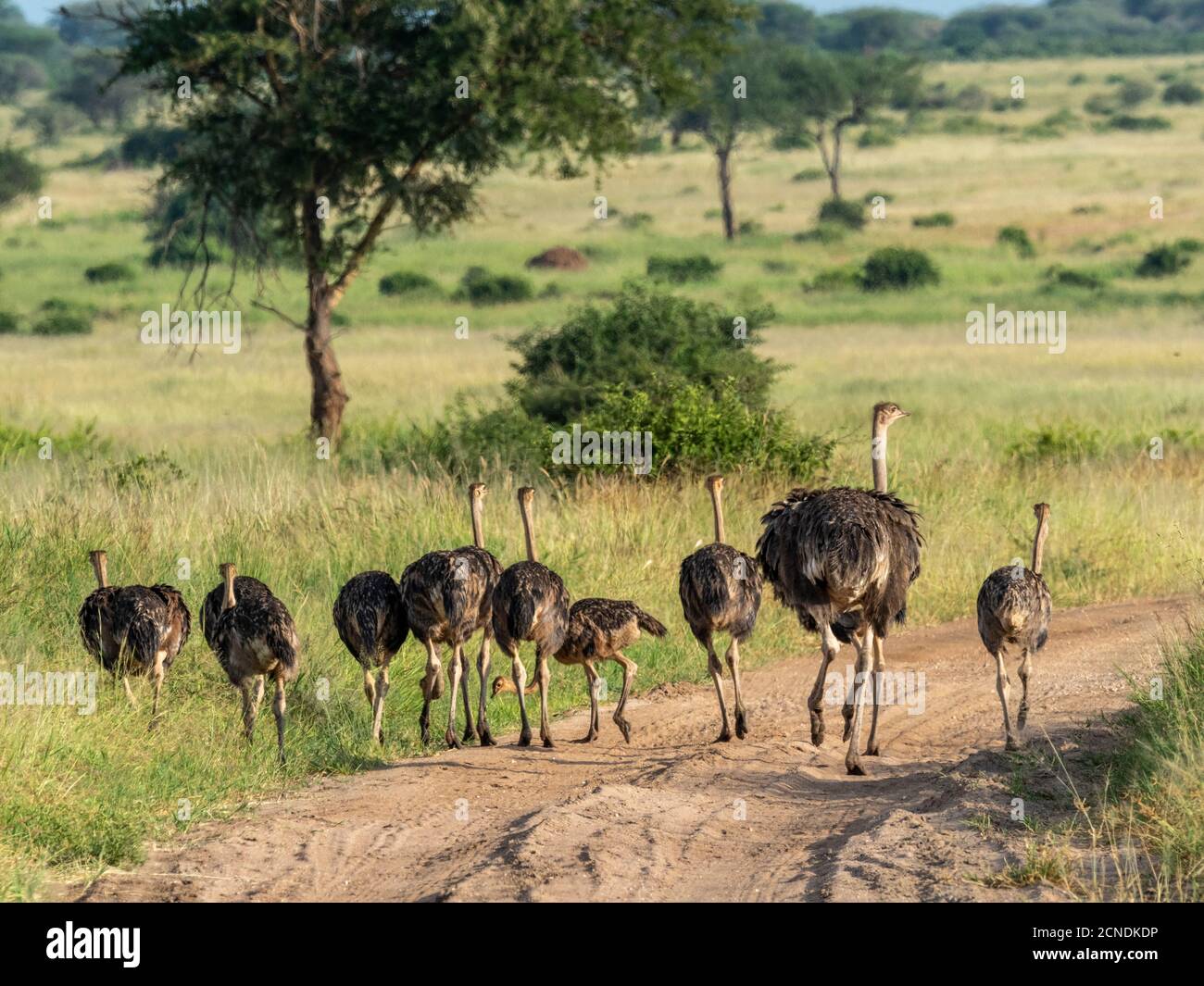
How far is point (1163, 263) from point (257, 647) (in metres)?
39.0

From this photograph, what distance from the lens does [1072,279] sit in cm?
4350

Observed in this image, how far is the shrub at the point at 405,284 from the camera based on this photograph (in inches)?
1809

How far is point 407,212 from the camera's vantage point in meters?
22.3

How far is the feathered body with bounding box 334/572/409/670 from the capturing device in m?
9.61

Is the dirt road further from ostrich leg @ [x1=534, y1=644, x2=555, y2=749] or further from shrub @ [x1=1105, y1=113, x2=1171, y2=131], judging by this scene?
shrub @ [x1=1105, y1=113, x2=1171, y2=131]

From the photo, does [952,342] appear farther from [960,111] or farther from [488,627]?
[960,111]

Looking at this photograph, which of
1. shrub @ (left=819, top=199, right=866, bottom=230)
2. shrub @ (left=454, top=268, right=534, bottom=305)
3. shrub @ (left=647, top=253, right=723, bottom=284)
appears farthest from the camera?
shrub @ (left=819, top=199, right=866, bottom=230)

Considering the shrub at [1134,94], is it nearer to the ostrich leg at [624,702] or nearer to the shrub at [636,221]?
the shrub at [636,221]

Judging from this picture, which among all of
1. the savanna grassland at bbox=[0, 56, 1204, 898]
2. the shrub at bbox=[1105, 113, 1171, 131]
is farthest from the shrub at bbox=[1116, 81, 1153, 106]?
the savanna grassland at bbox=[0, 56, 1204, 898]

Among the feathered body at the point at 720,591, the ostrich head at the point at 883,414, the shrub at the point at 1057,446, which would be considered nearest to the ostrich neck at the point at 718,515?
the feathered body at the point at 720,591

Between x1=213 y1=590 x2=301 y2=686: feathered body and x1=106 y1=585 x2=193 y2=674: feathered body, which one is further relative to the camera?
x1=106 y1=585 x2=193 y2=674: feathered body

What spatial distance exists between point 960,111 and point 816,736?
285 feet

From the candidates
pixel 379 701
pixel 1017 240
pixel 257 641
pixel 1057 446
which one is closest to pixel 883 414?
pixel 379 701
